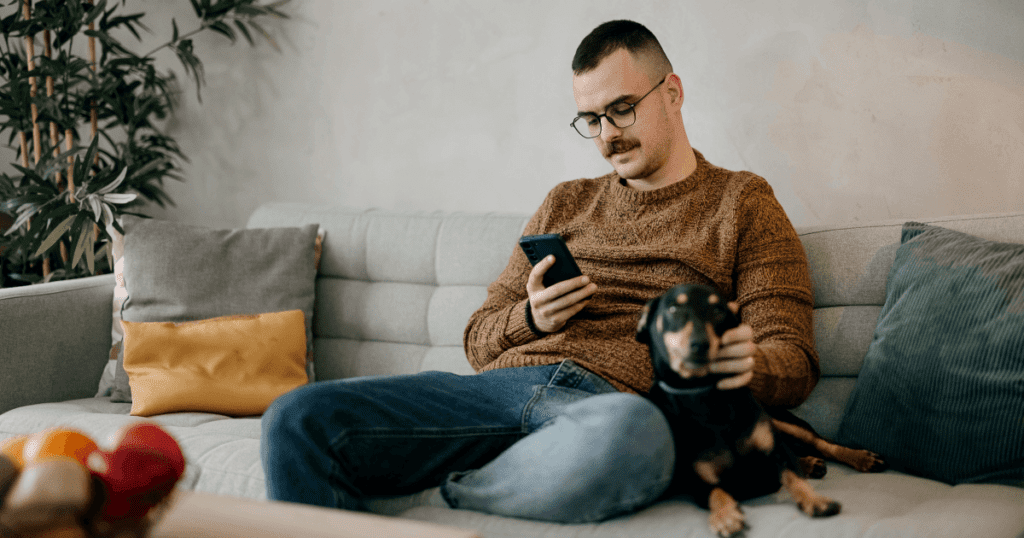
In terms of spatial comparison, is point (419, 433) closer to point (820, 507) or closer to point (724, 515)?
point (724, 515)

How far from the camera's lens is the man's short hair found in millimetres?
1472

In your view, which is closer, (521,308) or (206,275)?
(521,308)

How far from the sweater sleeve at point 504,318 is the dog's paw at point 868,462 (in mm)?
632

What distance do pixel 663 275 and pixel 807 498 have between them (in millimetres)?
516

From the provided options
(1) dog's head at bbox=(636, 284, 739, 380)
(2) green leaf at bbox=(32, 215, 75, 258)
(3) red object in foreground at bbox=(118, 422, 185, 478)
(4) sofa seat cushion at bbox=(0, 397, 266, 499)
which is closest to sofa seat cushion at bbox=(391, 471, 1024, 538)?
(1) dog's head at bbox=(636, 284, 739, 380)

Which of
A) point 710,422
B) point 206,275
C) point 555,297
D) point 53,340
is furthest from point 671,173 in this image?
point 53,340

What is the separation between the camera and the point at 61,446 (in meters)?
0.66

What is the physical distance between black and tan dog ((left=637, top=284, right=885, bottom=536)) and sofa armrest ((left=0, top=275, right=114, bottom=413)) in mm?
1604

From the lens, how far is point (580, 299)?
1.35 m

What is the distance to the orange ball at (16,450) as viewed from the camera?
2.11ft

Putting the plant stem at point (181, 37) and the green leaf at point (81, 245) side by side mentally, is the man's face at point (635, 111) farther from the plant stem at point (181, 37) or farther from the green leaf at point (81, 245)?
the plant stem at point (181, 37)

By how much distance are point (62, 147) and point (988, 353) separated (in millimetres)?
3135

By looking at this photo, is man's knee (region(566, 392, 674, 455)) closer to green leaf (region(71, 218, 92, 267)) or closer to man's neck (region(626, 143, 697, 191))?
man's neck (region(626, 143, 697, 191))

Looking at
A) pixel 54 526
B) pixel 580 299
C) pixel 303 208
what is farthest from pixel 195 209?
pixel 54 526
